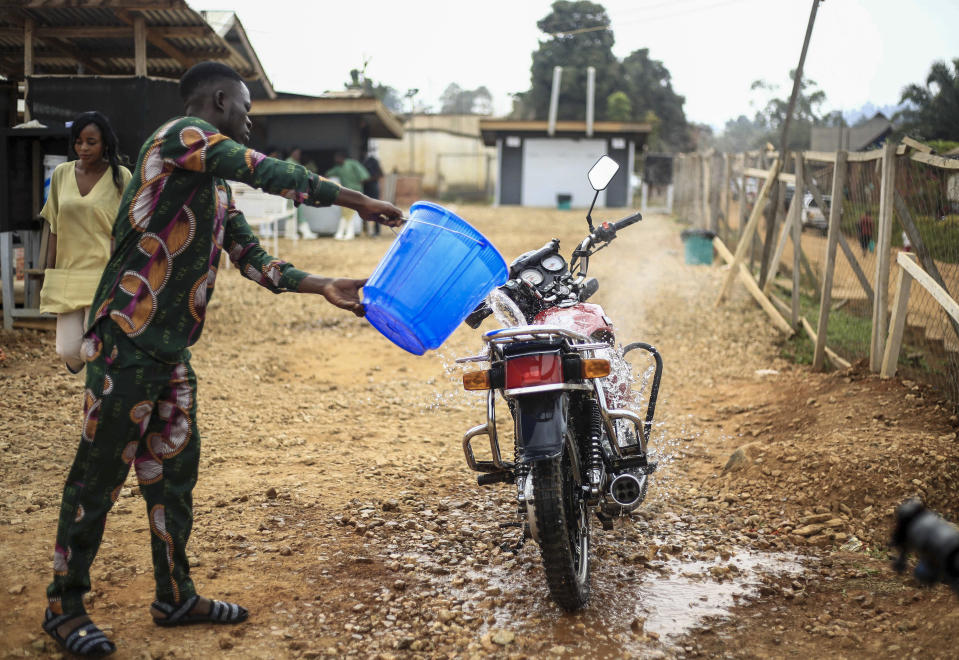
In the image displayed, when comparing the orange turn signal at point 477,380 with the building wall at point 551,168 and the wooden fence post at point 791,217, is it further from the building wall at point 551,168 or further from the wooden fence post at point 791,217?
the building wall at point 551,168

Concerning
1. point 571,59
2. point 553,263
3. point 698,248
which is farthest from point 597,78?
point 553,263

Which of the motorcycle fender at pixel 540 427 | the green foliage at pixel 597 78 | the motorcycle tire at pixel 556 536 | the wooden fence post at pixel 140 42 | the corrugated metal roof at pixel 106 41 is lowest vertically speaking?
the motorcycle tire at pixel 556 536

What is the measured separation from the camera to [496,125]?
31219mm

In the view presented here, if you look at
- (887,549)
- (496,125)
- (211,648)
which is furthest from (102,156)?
(496,125)

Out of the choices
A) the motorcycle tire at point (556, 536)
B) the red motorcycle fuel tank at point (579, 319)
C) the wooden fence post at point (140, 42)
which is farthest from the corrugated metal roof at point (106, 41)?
the motorcycle tire at point (556, 536)

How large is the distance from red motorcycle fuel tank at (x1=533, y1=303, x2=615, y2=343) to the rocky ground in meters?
1.01

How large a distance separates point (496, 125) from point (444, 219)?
2904cm

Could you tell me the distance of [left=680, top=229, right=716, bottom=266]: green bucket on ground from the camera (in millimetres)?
14406

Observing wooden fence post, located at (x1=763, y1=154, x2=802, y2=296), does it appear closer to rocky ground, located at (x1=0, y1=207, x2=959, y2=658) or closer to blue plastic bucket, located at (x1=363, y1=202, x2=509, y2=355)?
rocky ground, located at (x1=0, y1=207, x2=959, y2=658)

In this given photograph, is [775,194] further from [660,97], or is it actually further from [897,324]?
[660,97]

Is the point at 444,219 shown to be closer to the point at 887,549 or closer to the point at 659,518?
the point at 659,518

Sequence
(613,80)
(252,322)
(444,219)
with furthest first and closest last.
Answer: (613,80) < (252,322) < (444,219)

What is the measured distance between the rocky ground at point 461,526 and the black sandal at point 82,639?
8 centimetres

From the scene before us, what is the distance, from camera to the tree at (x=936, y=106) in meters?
16.3
